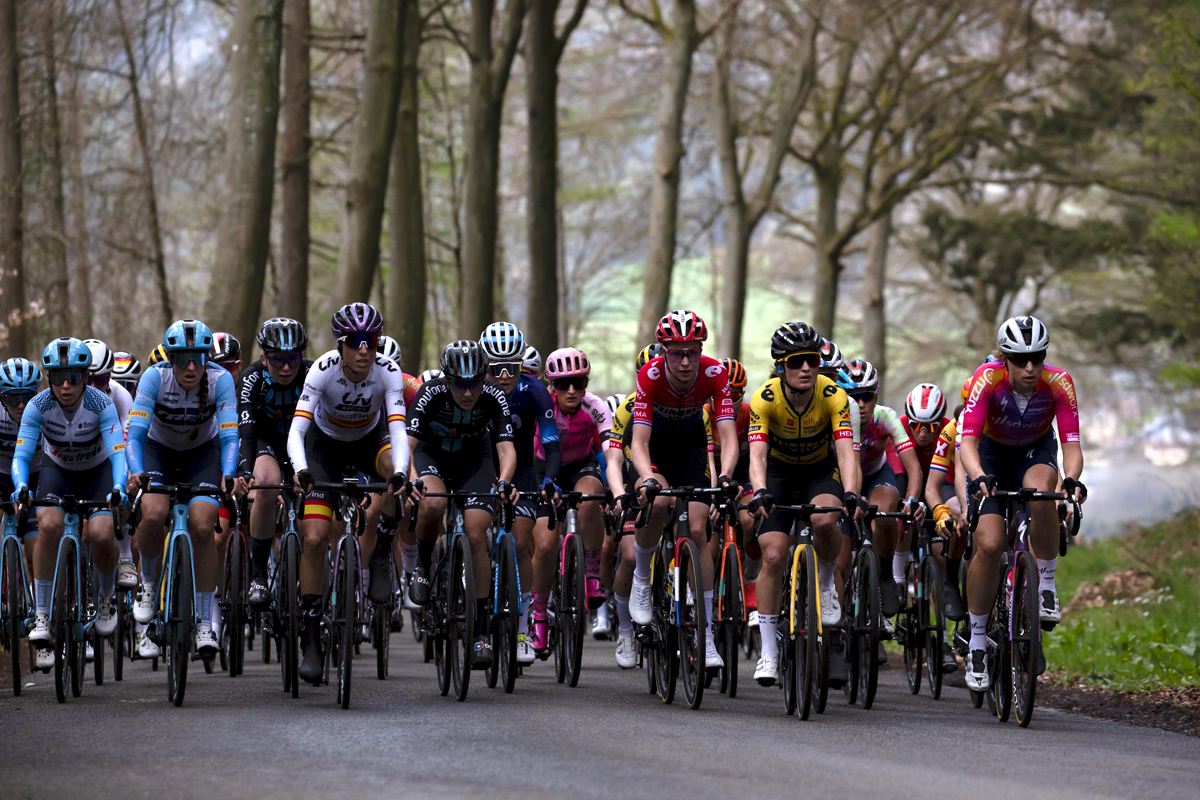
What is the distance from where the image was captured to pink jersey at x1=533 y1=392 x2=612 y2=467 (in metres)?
12.9

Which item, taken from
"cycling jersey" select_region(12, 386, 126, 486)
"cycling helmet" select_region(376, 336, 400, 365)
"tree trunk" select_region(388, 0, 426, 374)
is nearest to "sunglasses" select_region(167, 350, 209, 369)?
"cycling jersey" select_region(12, 386, 126, 486)

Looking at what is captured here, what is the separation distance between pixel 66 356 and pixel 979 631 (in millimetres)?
5938

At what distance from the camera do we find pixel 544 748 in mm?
7934

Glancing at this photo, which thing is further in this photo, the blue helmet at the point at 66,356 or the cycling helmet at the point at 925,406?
the cycling helmet at the point at 925,406

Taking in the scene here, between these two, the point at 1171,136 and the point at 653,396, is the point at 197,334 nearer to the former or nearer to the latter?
the point at 653,396

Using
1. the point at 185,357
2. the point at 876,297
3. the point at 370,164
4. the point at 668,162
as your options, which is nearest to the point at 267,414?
the point at 185,357

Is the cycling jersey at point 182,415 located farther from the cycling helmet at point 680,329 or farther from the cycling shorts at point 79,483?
the cycling helmet at point 680,329

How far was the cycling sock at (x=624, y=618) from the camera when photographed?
11.7m

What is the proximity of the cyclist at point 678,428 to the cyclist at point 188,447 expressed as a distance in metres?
2.60

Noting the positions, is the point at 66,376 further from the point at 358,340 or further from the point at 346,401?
the point at 358,340

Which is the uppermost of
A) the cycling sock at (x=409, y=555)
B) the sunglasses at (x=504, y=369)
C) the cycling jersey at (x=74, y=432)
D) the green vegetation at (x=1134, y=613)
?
the sunglasses at (x=504, y=369)

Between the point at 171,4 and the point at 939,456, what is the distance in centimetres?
1265

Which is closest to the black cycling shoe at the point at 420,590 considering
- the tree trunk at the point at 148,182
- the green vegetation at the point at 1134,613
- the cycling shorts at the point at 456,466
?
the cycling shorts at the point at 456,466

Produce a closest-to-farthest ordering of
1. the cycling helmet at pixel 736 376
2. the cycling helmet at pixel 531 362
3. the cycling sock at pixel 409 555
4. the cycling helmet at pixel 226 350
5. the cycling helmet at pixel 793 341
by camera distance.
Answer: the cycling helmet at pixel 793 341 → the cycling sock at pixel 409 555 → the cycling helmet at pixel 736 376 → the cycling helmet at pixel 226 350 → the cycling helmet at pixel 531 362
